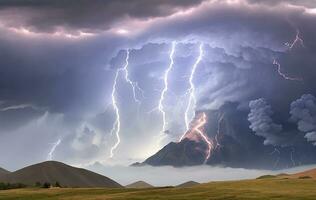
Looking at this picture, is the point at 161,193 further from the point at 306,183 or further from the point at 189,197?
the point at 306,183

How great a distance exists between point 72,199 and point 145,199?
22.3m

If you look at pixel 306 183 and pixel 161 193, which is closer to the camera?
pixel 161 193

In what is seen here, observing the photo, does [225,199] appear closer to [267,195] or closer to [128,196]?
[267,195]

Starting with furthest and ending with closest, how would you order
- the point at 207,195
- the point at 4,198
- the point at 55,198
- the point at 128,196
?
the point at 4,198 < the point at 55,198 < the point at 128,196 < the point at 207,195

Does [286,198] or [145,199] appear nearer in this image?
[286,198]

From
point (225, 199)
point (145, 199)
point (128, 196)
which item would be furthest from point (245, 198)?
point (128, 196)

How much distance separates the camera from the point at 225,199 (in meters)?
99.4

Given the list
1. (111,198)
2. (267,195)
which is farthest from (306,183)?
(111,198)

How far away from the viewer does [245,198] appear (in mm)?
98812

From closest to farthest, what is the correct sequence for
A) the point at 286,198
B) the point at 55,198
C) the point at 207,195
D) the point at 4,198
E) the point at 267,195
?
1. the point at 286,198
2. the point at 267,195
3. the point at 207,195
4. the point at 55,198
5. the point at 4,198

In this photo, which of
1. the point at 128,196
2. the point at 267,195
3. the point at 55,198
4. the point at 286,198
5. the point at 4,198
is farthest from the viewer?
the point at 4,198

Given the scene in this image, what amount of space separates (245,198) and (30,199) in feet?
201

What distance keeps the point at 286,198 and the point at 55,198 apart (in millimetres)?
60894

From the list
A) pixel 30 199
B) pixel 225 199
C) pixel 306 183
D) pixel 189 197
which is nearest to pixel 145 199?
pixel 189 197
